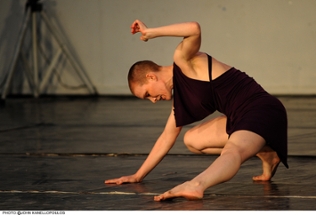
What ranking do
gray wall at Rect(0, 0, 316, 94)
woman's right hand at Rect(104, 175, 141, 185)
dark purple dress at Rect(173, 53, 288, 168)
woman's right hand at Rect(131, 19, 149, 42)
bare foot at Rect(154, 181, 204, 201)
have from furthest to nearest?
gray wall at Rect(0, 0, 316, 94) < woman's right hand at Rect(104, 175, 141, 185) < dark purple dress at Rect(173, 53, 288, 168) < woman's right hand at Rect(131, 19, 149, 42) < bare foot at Rect(154, 181, 204, 201)

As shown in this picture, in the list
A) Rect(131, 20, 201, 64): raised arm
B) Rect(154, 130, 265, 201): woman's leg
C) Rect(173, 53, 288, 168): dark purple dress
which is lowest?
Rect(154, 130, 265, 201): woman's leg

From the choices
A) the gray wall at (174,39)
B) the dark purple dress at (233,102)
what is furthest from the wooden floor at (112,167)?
the gray wall at (174,39)

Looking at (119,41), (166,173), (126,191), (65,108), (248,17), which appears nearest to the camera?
(126,191)

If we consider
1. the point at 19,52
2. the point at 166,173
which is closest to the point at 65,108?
the point at 19,52

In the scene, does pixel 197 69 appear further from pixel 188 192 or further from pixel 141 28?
pixel 188 192

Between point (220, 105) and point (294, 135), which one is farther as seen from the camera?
point (294, 135)

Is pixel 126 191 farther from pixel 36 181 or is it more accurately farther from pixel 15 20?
pixel 15 20

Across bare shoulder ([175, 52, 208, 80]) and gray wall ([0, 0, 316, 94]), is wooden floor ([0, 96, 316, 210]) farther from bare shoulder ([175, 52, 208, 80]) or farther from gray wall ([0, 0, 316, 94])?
gray wall ([0, 0, 316, 94])

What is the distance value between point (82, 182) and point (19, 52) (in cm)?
669

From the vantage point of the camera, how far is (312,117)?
257 inches

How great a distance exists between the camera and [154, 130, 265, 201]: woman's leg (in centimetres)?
276

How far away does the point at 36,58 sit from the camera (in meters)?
10.1

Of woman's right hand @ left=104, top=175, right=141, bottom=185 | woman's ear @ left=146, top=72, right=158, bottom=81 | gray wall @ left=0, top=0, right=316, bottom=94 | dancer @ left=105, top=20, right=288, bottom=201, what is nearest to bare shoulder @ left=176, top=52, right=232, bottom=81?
dancer @ left=105, top=20, right=288, bottom=201

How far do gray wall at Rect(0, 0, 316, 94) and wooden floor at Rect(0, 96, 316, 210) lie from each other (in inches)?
94.7
